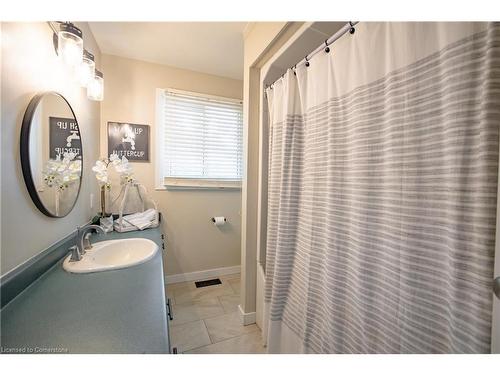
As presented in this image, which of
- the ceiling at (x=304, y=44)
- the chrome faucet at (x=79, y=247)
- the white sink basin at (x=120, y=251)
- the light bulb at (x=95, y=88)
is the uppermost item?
the ceiling at (x=304, y=44)

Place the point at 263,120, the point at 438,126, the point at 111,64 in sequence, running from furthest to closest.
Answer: the point at 111,64 → the point at 263,120 → the point at 438,126

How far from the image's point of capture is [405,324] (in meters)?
0.62

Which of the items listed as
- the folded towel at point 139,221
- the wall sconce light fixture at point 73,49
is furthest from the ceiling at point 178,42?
the folded towel at point 139,221

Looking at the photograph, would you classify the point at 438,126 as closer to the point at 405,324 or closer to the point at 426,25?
the point at 426,25

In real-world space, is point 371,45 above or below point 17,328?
above

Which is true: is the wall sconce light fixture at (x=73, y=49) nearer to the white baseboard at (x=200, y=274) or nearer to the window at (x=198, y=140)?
the window at (x=198, y=140)

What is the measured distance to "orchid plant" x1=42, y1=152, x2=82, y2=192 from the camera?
3.12ft

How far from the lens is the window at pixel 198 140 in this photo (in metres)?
2.09

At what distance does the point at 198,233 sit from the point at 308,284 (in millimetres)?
1617

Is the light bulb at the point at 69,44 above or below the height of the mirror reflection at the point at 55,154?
above

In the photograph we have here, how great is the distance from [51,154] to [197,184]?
1315mm

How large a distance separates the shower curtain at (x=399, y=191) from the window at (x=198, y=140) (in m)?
1.35

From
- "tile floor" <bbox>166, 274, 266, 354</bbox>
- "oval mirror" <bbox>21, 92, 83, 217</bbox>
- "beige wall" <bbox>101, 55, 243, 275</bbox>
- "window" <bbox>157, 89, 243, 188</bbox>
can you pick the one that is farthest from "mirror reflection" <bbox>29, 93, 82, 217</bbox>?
"tile floor" <bbox>166, 274, 266, 354</bbox>
